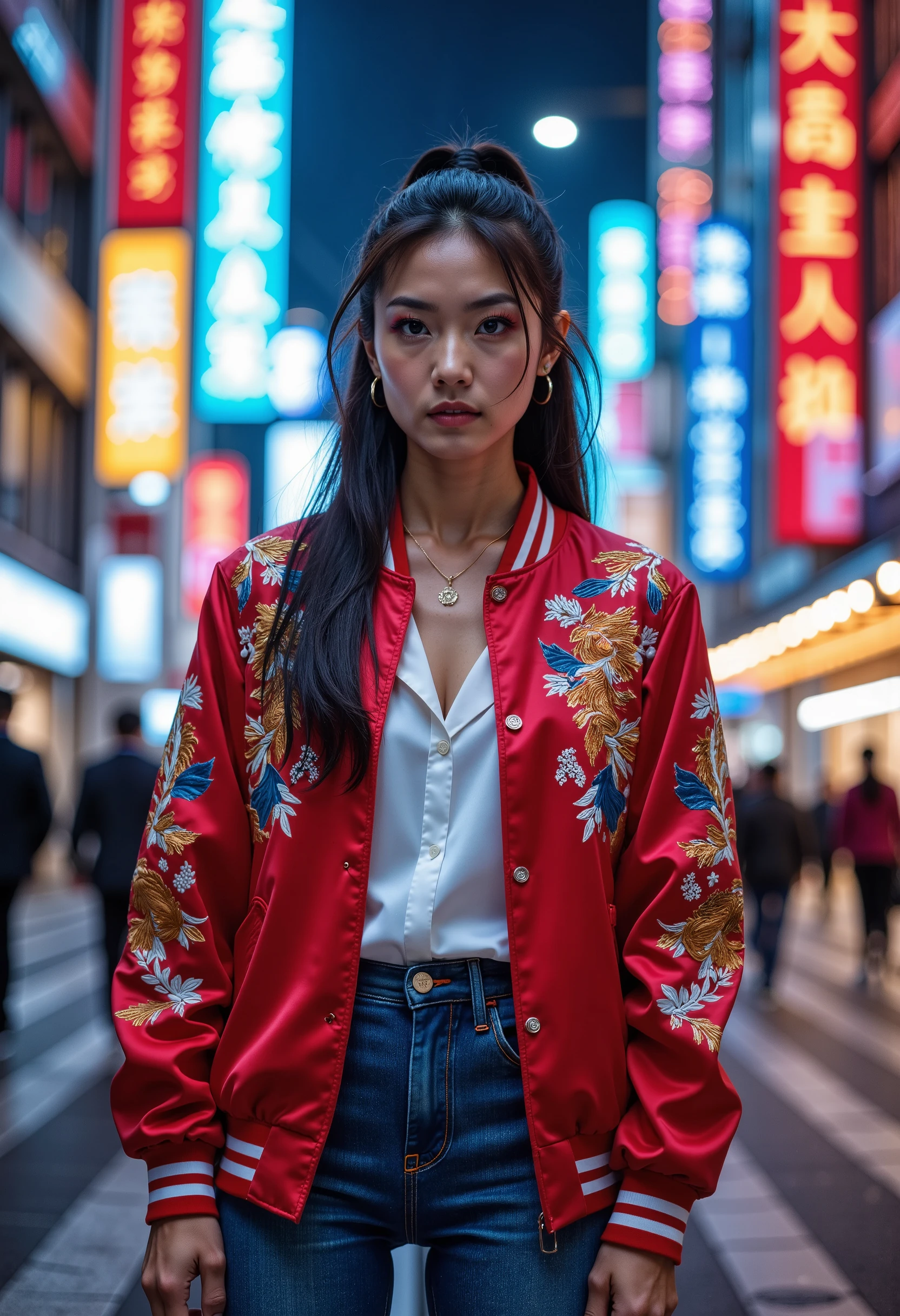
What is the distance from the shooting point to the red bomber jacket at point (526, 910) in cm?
148

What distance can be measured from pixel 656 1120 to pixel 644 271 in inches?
538

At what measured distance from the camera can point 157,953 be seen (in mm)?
1560

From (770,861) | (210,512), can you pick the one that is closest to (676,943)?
(770,861)

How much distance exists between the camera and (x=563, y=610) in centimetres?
165

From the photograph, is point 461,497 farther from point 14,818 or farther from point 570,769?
point 14,818

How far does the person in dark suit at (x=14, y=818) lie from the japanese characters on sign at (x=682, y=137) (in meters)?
11.9

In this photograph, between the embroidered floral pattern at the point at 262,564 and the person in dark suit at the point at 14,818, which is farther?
the person in dark suit at the point at 14,818

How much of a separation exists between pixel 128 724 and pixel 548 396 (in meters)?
5.53

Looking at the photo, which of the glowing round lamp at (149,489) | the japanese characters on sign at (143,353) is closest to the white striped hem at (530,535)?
the japanese characters on sign at (143,353)

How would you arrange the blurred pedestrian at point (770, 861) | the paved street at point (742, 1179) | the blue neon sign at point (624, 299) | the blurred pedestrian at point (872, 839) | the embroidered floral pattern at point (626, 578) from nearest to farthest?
1. the embroidered floral pattern at point (626, 578)
2. the paved street at point (742, 1179)
3. the blurred pedestrian at point (770, 861)
4. the blurred pedestrian at point (872, 839)
5. the blue neon sign at point (624, 299)

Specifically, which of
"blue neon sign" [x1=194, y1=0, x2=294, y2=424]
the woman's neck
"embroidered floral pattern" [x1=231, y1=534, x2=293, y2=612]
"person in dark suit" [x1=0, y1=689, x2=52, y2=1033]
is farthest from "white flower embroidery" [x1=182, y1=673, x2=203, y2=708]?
"blue neon sign" [x1=194, y1=0, x2=294, y2=424]

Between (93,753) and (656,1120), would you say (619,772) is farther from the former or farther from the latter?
(93,753)

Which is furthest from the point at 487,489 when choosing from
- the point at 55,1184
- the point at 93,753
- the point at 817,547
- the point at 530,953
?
the point at 93,753

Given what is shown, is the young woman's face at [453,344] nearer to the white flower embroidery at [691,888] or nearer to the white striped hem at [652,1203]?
the white flower embroidery at [691,888]
